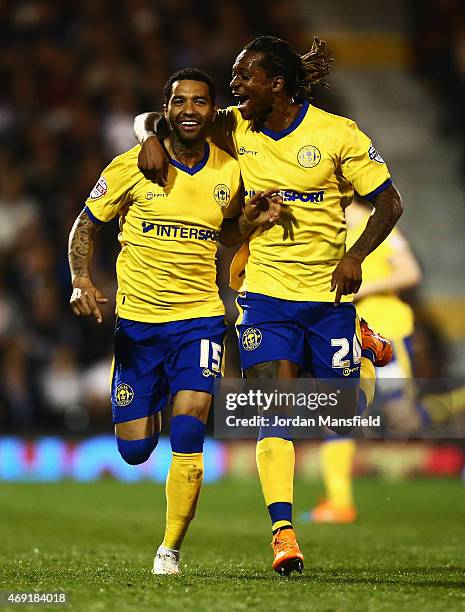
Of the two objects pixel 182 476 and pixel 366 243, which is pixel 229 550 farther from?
pixel 366 243

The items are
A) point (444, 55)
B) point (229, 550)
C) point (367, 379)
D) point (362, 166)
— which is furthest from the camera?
point (444, 55)

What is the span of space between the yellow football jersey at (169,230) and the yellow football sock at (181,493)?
0.68m

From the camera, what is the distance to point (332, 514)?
30.9 feet

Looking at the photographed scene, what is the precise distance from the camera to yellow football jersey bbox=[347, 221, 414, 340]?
30.3 ft

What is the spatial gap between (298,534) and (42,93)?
8070 millimetres

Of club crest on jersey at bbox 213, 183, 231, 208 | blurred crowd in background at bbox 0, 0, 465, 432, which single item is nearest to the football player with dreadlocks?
club crest on jersey at bbox 213, 183, 231, 208

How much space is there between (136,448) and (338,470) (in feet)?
10.6

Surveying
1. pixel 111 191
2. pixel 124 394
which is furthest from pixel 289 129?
pixel 124 394

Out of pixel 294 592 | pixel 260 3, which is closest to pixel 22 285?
pixel 260 3

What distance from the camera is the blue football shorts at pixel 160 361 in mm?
6254

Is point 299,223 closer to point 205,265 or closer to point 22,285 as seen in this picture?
point 205,265

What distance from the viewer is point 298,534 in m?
8.56

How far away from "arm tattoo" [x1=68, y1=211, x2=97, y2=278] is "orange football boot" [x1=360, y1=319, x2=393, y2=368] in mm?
1530

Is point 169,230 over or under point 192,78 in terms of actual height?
under
